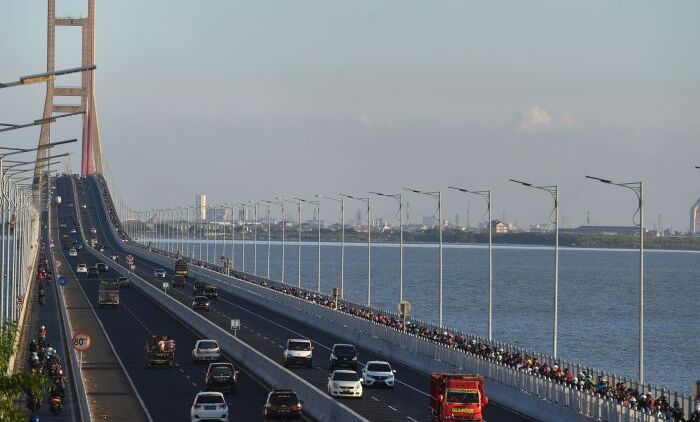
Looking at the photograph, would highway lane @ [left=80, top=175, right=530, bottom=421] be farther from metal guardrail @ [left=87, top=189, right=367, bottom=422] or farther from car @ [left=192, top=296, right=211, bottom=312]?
metal guardrail @ [left=87, top=189, right=367, bottom=422]

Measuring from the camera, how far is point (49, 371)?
195 feet

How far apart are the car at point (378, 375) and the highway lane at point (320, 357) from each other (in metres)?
0.30

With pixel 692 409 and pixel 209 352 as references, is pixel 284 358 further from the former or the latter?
pixel 692 409

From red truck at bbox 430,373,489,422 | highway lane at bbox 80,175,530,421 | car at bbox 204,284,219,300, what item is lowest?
highway lane at bbox 80,175,530,421

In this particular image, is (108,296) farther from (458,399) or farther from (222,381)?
(458,399)

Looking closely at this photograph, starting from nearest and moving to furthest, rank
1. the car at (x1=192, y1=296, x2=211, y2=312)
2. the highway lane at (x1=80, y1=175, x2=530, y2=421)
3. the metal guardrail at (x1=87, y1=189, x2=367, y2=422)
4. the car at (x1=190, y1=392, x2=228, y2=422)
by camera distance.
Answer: the car at (x1=190, y1=392, x2=228, y2=422) → the metal guardrail at (x1=87, y1=189, x2=367, y2=422) → the highway lane at (x1=80, y1=175, x2=530, y2=421) → the car at (x1=192, y1=296, x2=211, y2=312)

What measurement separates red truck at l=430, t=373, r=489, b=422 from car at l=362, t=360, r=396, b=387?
1342cm

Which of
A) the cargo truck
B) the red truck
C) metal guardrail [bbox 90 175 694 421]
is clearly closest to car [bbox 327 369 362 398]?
metal guardrail [bbox 90 175 694 421]

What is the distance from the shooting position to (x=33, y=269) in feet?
522

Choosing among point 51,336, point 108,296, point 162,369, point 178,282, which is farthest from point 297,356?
point 178,282

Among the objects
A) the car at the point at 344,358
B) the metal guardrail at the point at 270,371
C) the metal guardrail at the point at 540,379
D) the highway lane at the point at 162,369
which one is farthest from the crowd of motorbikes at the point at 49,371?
the metal guardrail at the point at 540,379

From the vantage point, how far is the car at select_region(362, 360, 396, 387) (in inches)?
2430

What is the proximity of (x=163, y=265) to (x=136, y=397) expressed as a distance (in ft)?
441

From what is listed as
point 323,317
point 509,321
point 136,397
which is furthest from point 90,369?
point 509,321
